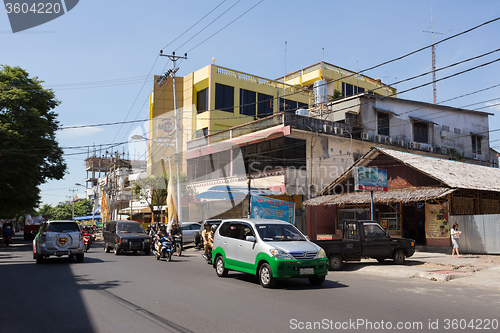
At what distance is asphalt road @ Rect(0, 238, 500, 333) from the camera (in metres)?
6.61

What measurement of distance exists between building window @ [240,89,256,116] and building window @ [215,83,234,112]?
1.29 meters

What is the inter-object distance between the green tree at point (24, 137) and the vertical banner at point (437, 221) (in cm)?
2702

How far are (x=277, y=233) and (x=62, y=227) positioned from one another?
10.8m

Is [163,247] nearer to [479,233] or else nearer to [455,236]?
[455,236]

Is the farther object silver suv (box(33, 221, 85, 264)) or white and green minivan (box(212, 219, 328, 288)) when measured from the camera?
silver suv (box(33, 221, 85, 264))

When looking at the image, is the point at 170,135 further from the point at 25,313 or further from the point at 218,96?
the point at 25,313

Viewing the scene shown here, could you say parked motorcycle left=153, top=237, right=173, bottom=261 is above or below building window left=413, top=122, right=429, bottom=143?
below

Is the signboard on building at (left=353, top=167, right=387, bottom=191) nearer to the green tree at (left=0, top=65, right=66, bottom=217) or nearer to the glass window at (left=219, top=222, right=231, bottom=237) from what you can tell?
the glass window at (left=219, top=222, right=231, bottom=237)

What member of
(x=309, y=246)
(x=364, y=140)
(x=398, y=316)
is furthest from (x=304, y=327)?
(x=364, y=140)

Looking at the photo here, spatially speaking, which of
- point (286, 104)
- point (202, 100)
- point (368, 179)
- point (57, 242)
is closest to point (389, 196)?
point (368, 179)

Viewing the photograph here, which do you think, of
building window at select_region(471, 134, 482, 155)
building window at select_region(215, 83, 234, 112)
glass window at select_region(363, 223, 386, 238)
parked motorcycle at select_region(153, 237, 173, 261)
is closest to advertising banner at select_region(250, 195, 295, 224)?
parked motorcycle at select_region(153, 237, 173, 261)

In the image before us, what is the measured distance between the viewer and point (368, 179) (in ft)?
68.4

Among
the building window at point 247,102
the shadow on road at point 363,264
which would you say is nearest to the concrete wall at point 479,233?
the shadow on road at point 363,264

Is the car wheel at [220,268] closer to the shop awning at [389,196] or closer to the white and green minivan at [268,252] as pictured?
the white and green minivan at [268,252]
